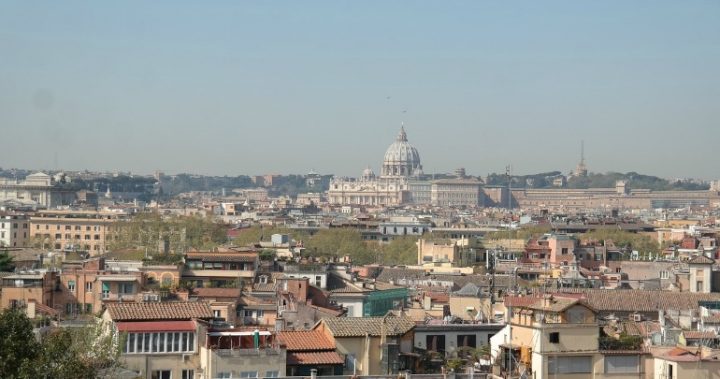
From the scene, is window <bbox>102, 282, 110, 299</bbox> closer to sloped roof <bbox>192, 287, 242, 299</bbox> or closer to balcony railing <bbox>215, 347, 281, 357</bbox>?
sloped roof <bbox>192, 287, 242, 299</bbox>

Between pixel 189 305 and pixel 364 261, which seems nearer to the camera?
pixel 189 305

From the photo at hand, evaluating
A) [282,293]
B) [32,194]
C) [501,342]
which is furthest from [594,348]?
[32,194]

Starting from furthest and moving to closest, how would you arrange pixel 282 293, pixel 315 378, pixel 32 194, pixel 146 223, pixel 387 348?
pixel 32 194 → pixel 146 223 → pixel 282 293 → pixel 387 348 → pixel 315 378

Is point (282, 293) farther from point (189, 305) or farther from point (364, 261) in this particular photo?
point (364, 261)

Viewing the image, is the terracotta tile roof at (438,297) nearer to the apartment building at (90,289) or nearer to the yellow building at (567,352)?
the apartment building at (90,289)

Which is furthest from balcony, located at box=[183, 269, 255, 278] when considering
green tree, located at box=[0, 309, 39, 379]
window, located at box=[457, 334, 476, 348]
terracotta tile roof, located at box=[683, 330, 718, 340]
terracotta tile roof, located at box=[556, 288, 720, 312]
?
green tree, located at box=[0, 309, 39, 379]

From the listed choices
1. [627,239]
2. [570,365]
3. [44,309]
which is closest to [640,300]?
[44,309]

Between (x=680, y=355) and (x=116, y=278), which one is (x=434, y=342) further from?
(x=116, y=278)

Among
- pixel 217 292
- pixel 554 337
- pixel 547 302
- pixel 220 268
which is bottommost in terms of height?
pixel 217 292
